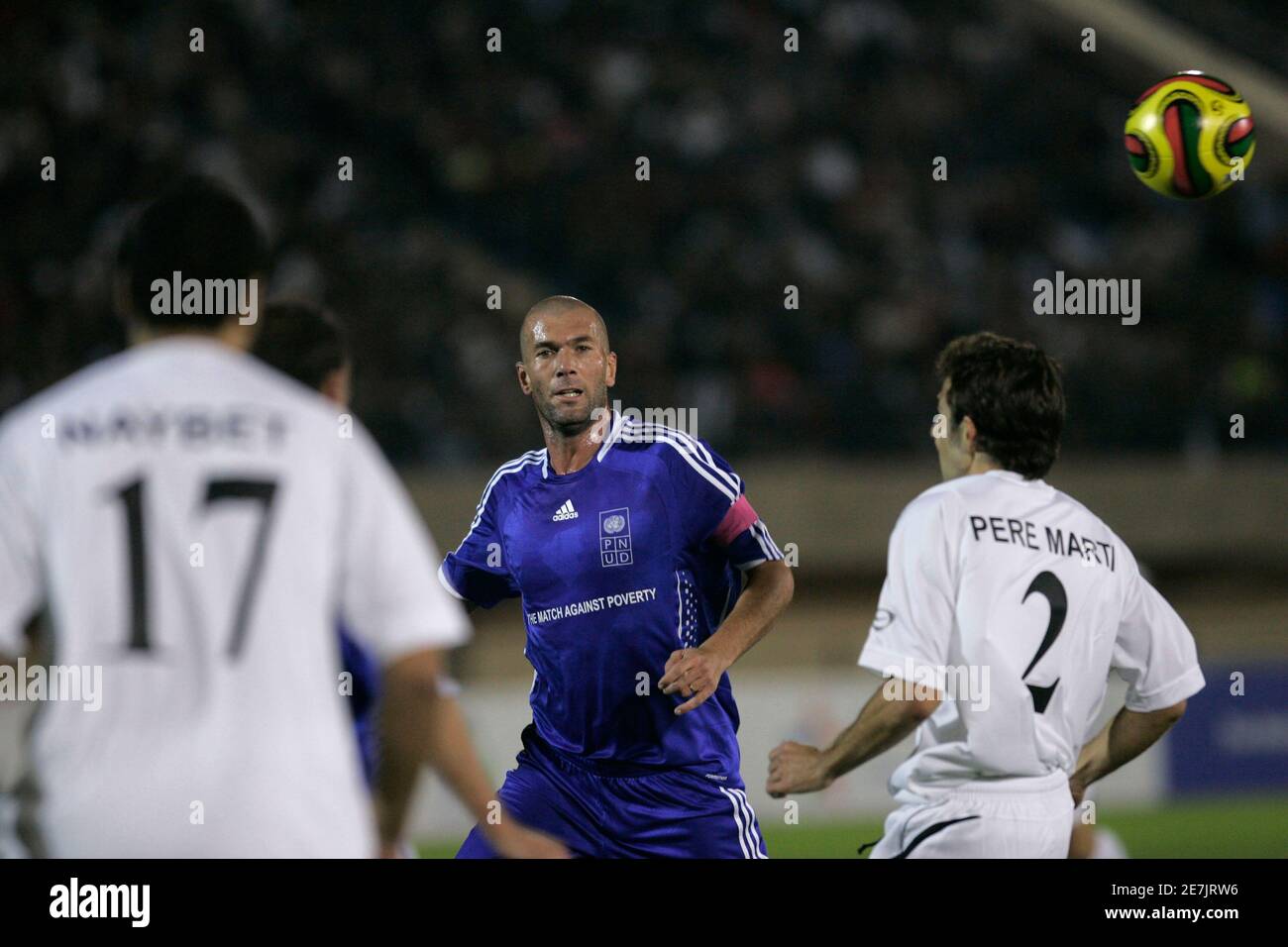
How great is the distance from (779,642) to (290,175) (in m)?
5.98

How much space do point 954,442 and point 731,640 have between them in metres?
0.92

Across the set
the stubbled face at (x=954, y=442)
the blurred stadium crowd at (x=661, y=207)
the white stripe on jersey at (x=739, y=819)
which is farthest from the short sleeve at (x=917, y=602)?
the blurred stadium crowd at (x=661, y=207)

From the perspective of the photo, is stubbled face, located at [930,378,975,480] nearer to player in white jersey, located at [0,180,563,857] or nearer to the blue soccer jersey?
the blue soccer jersey

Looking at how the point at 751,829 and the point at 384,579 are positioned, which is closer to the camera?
the point at 384,579

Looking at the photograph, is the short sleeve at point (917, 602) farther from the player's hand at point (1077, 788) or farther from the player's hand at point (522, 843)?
the player's hand at point (522, 843)

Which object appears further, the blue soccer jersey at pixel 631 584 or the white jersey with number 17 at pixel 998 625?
the blue soccer jersey at pixel 631 584

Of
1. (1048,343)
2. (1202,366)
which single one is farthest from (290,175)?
(1202,366)

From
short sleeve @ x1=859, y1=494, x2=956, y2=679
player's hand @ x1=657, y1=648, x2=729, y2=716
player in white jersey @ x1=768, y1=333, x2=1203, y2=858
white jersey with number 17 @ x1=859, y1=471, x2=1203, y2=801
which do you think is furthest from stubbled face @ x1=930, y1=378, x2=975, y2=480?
player's hand @ x1=657, y1=648, x2=729, y2=716

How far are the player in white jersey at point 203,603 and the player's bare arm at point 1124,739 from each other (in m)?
2.53

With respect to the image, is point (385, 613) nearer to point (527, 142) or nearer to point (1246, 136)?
point (1246, 136)

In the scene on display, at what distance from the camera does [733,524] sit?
5227 mm

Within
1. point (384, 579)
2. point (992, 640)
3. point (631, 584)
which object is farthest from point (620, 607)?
point (384, 579)

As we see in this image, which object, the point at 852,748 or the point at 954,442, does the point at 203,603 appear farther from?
the point at 954,442

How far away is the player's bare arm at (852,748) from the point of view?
4.20m
